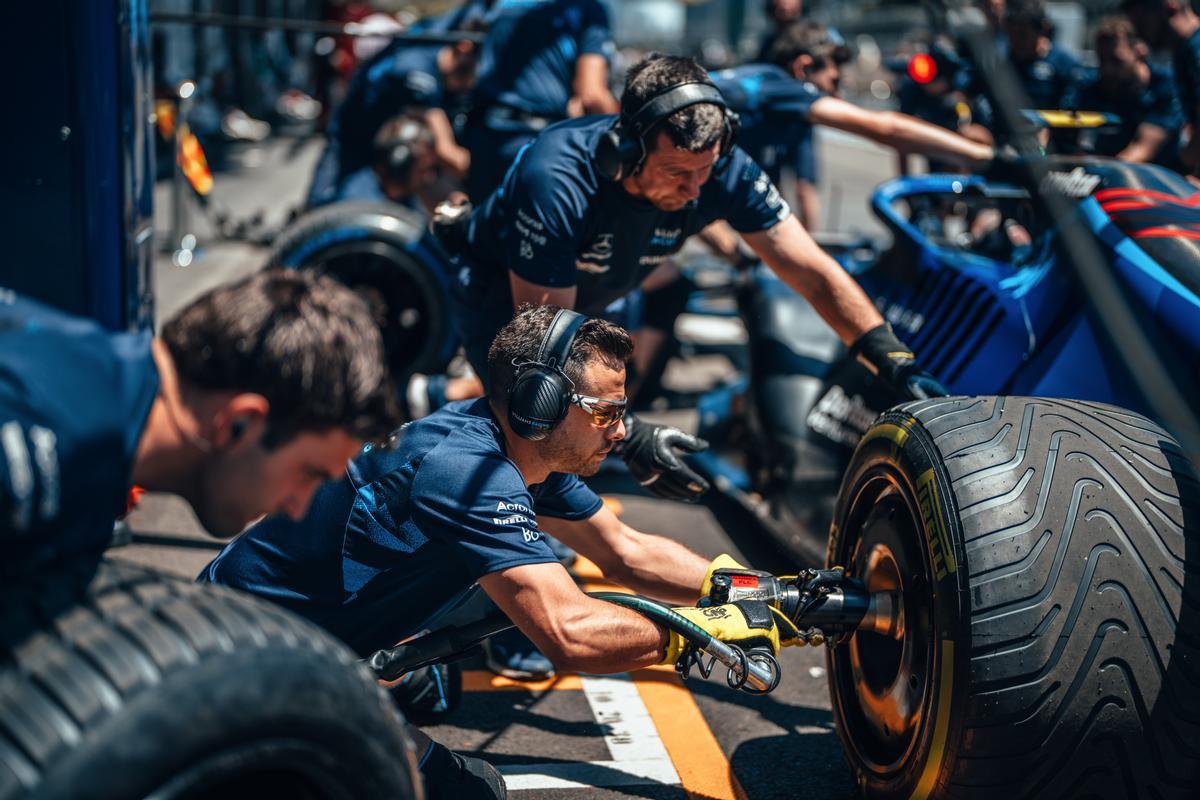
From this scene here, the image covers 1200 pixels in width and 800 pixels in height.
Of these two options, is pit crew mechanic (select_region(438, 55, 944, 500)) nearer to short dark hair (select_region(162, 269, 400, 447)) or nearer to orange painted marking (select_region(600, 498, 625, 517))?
orange painted marking (select_region(600, 498, 625, 517))

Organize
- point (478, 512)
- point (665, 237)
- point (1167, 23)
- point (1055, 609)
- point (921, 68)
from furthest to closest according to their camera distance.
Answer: point (1167, 23), point (921, 68), point (665, 237), point (478, 512), point (1055, 609)

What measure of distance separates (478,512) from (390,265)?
361cm

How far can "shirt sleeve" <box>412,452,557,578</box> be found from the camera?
251 centimetres

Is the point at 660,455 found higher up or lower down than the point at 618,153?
lower down

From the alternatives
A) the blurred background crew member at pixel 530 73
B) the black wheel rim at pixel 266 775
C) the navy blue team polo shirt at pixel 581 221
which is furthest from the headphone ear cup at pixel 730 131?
the blurred background crew member at pixel 530 73

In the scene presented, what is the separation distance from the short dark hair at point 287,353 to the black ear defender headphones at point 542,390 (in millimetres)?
640

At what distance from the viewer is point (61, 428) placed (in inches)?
63.2

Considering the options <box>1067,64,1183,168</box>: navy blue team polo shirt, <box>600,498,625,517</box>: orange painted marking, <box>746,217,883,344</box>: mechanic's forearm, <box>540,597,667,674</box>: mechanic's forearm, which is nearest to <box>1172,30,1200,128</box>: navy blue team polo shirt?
<box>1067,64,1183,168</box>: navy blue team polo shirt

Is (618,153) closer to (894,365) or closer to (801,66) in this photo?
(894,365)

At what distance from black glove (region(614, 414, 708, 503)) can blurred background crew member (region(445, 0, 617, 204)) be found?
A: 2.73 meters

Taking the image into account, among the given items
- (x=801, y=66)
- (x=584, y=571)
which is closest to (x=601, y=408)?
(x=584, y=571)

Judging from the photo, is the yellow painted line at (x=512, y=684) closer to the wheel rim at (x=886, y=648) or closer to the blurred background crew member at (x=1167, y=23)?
the wheel rim at (x=886, y=648)

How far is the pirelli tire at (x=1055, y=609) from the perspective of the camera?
7.57 ft

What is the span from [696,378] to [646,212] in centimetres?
359
